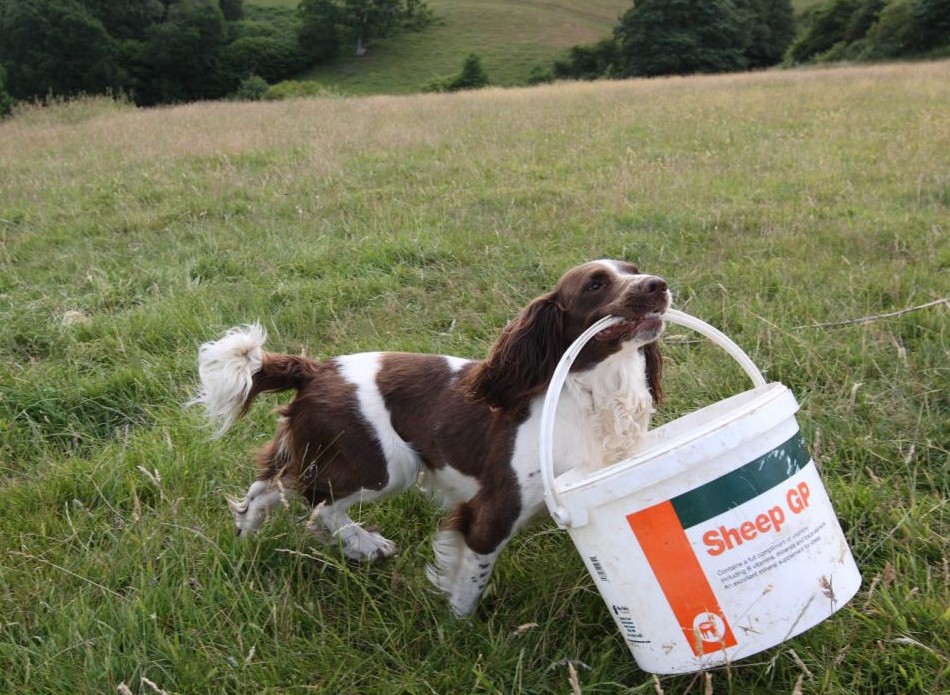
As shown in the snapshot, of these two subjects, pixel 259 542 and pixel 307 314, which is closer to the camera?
pixel 259 542

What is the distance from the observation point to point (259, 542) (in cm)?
234

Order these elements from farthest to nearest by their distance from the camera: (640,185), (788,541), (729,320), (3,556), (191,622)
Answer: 1. (640,185)
2. (729,320)
3. (3,556)
4. (191,622)
5. (788,541)

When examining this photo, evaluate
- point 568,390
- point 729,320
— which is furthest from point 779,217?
point 568,390

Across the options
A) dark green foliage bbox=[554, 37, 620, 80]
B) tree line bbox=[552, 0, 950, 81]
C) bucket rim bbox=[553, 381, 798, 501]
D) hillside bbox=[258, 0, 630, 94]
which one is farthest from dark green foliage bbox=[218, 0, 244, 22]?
bucket rim bbox=[553, 381, 798, 501]

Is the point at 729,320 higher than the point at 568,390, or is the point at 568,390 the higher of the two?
the point at 568,390

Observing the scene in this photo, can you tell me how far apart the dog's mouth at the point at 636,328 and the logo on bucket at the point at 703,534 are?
0.54 m

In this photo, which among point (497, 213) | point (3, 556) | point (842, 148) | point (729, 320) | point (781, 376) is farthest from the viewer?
point (842, 148)

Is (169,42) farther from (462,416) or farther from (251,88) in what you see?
(462,416)

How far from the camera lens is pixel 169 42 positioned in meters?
42.7

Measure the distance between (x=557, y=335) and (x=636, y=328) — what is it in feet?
0.93

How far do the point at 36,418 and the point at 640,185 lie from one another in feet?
17.5

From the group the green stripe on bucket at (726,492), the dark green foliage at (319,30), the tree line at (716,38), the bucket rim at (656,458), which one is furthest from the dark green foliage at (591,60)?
the green stripe on bucket at (726,492)

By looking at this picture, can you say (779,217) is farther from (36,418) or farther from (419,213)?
(36,418)

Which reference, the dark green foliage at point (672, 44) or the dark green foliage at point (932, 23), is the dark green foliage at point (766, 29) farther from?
the dark green foliage at point (932, 23)
